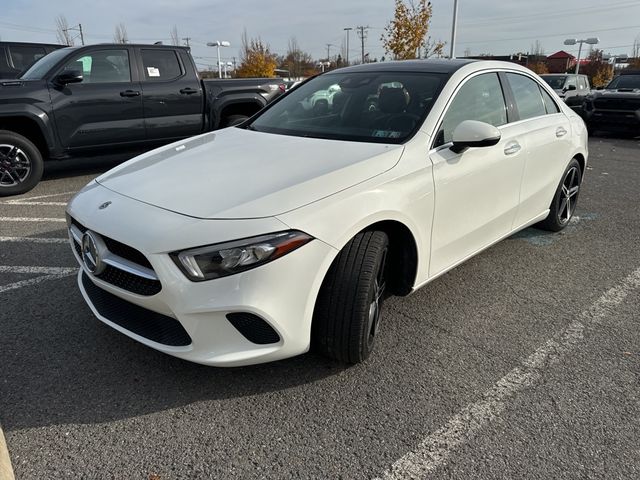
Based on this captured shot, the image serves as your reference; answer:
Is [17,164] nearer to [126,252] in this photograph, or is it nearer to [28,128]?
[28,128]

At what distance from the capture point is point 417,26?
21.0 meters

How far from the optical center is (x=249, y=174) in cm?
255

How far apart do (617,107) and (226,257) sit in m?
13.1

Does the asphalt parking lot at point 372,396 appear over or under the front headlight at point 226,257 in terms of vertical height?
under

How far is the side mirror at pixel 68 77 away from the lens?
20.1 ft

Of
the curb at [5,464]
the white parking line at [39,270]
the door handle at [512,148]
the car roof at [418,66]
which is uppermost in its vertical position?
the car roof at [418,66]

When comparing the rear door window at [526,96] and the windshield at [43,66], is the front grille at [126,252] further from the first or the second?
the windshield at [43,66]

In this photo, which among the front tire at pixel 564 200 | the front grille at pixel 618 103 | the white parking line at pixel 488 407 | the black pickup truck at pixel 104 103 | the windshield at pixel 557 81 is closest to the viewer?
the white parking line at pixel 488 407

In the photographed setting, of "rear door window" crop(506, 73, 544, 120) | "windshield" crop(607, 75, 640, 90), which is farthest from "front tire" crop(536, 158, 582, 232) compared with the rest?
"windshield" crop(607, 75, 640, 90)

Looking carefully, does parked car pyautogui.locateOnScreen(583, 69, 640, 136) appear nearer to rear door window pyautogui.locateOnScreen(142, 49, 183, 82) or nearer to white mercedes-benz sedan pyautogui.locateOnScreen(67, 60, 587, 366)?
white mercedes-benz sedan pyautogui.locateOnScreen(67, 60, 587, 366)

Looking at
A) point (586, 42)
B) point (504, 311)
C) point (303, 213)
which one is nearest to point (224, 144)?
point (303, 213)

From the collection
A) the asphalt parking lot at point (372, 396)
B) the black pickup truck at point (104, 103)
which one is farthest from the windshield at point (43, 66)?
the asphalt parking lot at point (372, 396)

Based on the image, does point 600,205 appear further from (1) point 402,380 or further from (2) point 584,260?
(1) point 402,380

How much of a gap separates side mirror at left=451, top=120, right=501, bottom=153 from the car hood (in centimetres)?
40
